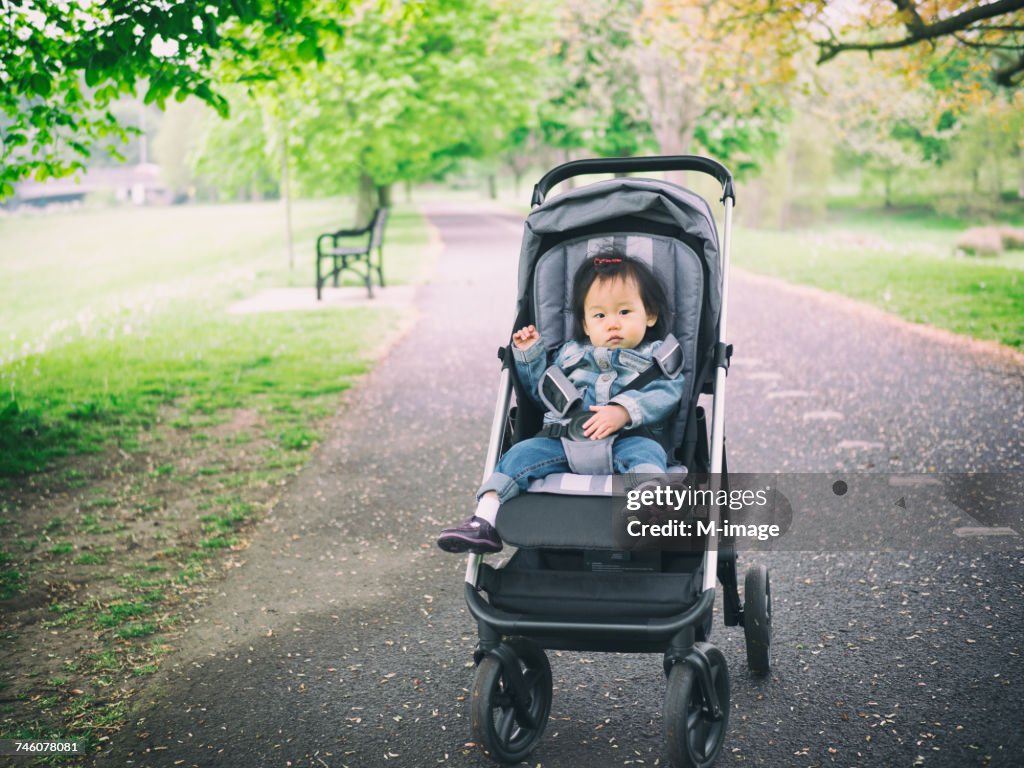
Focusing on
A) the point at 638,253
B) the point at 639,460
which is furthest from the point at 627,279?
the point at 639,460

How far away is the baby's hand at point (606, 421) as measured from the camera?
11.8ft

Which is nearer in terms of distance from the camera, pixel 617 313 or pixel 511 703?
pixel 511 703

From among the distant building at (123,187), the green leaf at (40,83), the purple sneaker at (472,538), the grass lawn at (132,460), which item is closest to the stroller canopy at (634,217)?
the purple sneaker at (472,538)

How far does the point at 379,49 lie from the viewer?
80.1ft

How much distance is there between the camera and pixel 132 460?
7.23 meters

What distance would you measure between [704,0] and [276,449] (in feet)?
29.7

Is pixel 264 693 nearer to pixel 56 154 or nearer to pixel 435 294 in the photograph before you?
pixel 56 154

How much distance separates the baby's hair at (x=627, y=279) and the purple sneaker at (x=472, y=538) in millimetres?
1039

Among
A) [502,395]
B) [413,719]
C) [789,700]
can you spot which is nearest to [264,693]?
[413,719]

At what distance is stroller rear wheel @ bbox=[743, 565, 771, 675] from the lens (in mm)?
3814

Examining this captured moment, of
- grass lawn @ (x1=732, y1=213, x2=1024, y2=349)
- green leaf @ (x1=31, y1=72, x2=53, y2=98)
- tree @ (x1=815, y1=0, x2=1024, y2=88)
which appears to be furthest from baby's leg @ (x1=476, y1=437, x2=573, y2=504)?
grass lawn @ (x1=732, y1=213, x2=1024, y2=349)

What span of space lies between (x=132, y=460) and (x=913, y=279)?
12845 millimetres

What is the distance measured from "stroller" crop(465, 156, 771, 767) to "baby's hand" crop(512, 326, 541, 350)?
0.31 ft

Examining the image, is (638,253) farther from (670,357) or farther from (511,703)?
(511,703)
